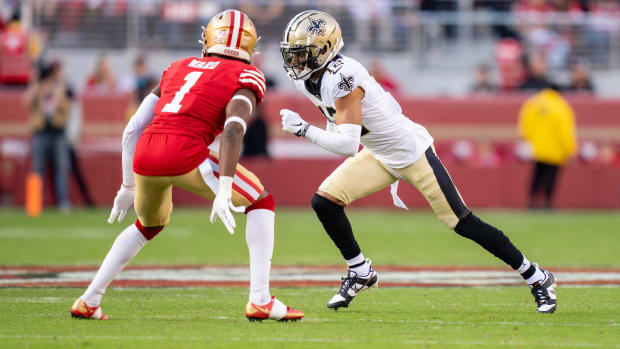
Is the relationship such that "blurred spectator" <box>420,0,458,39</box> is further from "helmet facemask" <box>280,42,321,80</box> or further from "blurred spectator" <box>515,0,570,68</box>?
"helmet facemask" <box>280,42,321,80</box>

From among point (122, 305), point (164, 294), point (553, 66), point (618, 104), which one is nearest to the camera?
point (122, 305)

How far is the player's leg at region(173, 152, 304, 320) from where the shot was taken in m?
5.62

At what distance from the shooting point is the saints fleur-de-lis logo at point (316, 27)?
6.45 m

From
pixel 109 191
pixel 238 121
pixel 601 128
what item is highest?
pixel 238 121

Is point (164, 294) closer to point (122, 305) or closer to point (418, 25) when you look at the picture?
point (122, 305)

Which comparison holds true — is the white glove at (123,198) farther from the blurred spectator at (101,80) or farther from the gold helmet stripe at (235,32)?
the blurred spectator at (101,80)

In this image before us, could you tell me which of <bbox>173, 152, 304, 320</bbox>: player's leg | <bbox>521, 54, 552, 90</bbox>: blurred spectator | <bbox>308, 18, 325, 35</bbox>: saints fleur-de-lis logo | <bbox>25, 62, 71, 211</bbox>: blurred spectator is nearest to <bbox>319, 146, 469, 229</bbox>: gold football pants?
<bbox>308, 18, 325, 35</bbox>: saints fleur-de-lis logo

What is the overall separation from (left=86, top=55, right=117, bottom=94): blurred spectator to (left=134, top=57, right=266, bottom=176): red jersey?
37.5ft

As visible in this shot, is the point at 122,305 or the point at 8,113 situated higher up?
the point at 122,305

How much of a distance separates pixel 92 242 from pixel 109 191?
453 cm

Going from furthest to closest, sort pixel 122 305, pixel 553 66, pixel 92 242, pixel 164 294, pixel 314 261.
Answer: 1. pixel 553 66
2. pixel 92 242
3. pixel 314 261
4. pixel 164 294
5. pixel 122 305

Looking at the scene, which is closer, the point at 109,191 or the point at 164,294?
the point at 164,294

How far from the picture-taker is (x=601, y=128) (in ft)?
56.2

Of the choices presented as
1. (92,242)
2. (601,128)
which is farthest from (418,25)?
(92,242)
